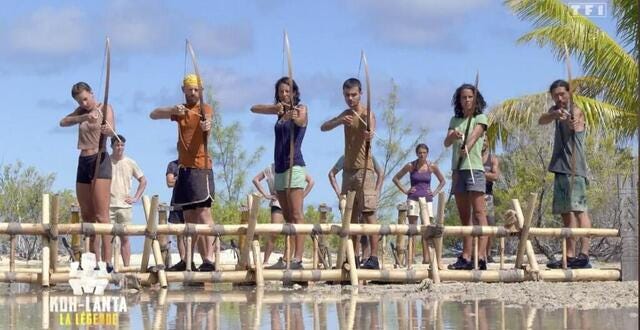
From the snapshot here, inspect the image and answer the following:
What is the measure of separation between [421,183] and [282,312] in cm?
869

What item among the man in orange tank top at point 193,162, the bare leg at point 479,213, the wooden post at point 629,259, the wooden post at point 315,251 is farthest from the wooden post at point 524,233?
the man in orange tank top at point 193,162

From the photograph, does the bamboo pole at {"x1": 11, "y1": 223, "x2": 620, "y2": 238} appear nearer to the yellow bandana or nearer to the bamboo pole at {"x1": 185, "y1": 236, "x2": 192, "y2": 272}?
the bamboo pole at {"x1": 185, "y1": 236, "x2": 192, "y2": 272}

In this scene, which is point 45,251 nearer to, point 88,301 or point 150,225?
point 150,225

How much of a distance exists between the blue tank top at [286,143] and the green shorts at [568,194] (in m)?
2.75

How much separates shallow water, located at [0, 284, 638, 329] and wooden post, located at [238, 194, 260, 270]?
2.78ft

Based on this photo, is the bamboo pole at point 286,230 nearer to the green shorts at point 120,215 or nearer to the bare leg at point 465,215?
the bare leg at point 465,215

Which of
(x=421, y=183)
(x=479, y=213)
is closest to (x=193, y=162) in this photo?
(x=479, y=213)

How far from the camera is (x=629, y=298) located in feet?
34.7

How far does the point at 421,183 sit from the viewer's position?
60.0ft

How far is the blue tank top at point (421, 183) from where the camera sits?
716 inches

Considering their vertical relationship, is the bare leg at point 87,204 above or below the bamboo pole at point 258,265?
above

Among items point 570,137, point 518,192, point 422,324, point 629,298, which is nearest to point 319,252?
point 570,137

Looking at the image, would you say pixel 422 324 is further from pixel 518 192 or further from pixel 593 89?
pixel 518 192

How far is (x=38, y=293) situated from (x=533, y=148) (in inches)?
870
